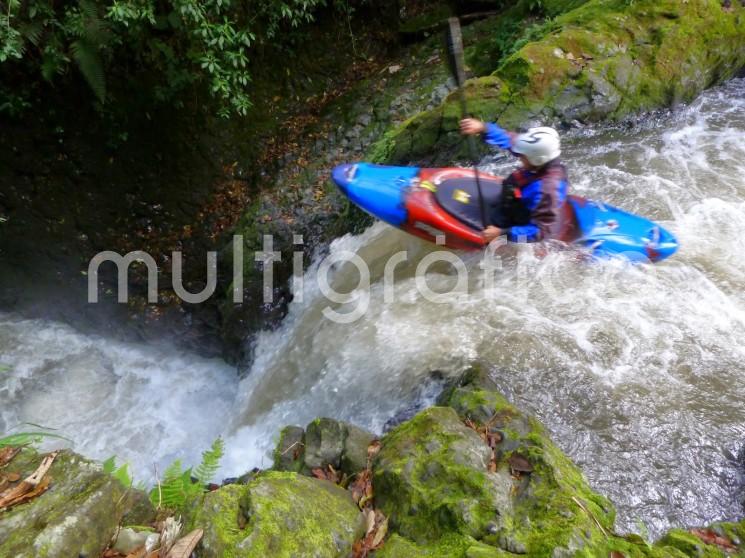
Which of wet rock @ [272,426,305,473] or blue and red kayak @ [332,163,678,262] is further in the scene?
blue and red kayak @ [332,163,678,262]

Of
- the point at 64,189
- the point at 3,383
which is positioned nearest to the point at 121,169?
the point at 64,189

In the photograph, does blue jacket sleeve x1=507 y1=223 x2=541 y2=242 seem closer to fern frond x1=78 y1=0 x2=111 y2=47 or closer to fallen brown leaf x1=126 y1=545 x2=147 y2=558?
fallen brown leaf x1=126 y1=545 x2=147 y2=558

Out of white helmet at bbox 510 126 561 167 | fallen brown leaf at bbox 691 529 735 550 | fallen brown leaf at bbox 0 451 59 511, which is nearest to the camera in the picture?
fallen brown leaf at bbox 0 451 59 511

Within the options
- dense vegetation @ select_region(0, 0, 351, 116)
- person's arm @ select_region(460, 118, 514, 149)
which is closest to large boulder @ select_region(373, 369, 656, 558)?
person's arm @ select_region(460, 118, 514, 149)

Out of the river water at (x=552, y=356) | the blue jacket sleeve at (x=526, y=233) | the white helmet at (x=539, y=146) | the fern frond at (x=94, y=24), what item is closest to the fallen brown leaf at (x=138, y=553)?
the river water at (x=552, y=356)

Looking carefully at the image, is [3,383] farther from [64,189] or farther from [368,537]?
[368,537]

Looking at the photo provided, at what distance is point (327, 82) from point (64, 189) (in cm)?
365

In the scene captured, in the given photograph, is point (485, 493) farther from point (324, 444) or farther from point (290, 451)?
point (290, 451)

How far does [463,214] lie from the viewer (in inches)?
179

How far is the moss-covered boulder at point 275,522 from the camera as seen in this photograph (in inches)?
76.7

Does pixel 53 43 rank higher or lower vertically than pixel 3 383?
higher

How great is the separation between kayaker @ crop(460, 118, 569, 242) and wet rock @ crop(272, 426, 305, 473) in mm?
2212

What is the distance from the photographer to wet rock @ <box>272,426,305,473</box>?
9.90 feet

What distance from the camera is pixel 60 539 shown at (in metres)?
1.87
